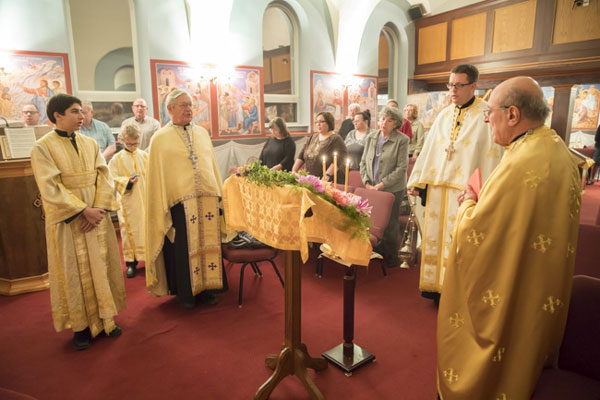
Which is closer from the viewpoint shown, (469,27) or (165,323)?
(165,323)

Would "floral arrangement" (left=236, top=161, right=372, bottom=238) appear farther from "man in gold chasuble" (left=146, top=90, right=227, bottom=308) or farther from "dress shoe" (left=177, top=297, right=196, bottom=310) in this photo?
"dress shoe" (left=177, top=297, right=196, bottom=310)

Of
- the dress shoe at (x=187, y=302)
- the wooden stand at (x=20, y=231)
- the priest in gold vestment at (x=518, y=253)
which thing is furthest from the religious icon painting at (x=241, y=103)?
the priest in gold vestment at (x=518, y=253)

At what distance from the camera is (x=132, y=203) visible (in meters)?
4.74

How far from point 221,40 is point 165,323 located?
638 centimetres

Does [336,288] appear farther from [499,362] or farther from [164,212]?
[499,362]

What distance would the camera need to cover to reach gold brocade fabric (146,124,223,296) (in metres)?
3.50

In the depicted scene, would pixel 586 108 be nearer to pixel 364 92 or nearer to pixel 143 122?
pixel 364 92

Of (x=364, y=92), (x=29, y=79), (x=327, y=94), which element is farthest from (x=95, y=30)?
(x=364, y=92)

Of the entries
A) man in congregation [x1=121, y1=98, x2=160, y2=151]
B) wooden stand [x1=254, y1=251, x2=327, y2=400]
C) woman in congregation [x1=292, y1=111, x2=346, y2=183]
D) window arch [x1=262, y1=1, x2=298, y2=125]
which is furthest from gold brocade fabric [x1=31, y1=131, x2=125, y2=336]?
window arch [x1=262, y1=1, x2=298, y2=125]

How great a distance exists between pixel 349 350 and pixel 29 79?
21.1 feet

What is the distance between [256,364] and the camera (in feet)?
9.55

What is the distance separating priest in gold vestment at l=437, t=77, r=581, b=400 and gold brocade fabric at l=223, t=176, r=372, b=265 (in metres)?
0.57

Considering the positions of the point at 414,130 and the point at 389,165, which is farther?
the point at 414,130

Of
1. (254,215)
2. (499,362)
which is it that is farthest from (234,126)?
Answer: (499,362)
